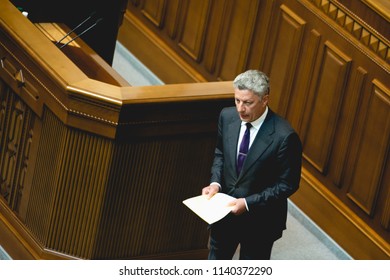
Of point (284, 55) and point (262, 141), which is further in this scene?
point (284, 55)

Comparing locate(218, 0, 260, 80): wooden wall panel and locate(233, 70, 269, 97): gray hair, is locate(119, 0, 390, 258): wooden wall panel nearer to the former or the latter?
locate(218, 0, 260, 80): wooden wall panel

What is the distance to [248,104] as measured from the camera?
5355mm

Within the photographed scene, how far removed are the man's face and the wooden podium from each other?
622mm

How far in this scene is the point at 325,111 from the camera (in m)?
7.38

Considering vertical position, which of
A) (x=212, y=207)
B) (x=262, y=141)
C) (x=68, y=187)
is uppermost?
(x=262, y=141)

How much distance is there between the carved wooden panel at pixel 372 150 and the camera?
6988mm

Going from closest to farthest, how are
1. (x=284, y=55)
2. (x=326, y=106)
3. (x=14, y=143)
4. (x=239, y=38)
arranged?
(x=14, y=143), (x=326, y=106), (x=284, y=55), (x=239, y=38)

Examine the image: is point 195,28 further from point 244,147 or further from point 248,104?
point 248,104

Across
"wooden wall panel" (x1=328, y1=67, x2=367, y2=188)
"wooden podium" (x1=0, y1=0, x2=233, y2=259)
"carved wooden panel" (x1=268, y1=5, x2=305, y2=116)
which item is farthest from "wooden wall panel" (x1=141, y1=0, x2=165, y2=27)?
"wooden podium" (x1=0, y1=0, x2=233, y2=259)


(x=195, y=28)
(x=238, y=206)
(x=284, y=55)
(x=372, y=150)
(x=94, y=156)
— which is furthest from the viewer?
(x=195, y=28)

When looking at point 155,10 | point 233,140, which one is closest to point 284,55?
point 155,10

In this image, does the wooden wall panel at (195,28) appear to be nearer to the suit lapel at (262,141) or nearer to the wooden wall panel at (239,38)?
the wooden wall panel at (239,38)

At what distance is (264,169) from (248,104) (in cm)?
34

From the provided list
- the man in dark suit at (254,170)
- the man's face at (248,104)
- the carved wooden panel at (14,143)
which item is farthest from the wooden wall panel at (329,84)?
the carved wooden panel at (14,143)
